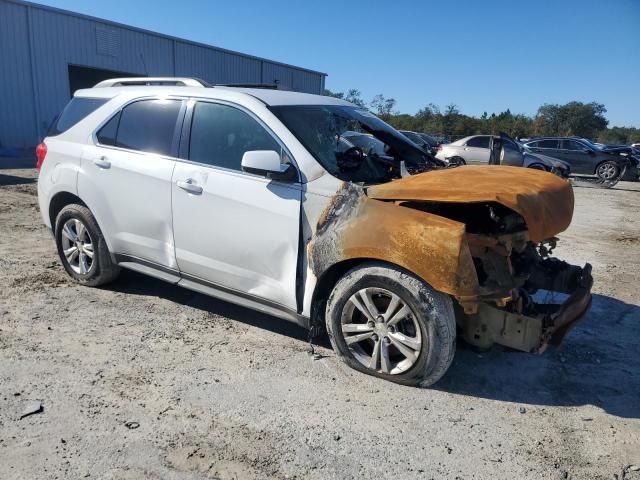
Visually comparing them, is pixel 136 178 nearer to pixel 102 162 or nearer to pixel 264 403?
pixel 102 162

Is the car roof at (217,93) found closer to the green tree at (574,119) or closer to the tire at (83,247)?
the tire at (83,247)

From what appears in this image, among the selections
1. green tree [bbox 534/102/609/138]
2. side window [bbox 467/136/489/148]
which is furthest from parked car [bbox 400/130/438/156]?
green tree [bbox 534/102/609/138]

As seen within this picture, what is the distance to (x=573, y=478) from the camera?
97.8 inches

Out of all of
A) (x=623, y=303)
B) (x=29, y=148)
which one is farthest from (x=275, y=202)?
(x=29, y=148)

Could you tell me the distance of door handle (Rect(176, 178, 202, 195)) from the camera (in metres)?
3.78

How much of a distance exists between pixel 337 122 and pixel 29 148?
67.2 feet

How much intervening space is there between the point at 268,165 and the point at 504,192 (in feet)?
4.85

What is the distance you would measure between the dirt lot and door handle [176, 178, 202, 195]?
112 cm

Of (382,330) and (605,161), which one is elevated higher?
(605,161)

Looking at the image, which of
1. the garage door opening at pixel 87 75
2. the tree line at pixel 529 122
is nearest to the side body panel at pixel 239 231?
the garage door opening at pixel 87 75

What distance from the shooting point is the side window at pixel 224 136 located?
3.68 meters

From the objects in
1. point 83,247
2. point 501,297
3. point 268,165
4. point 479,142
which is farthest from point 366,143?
point 479,142

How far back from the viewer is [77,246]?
4812 mm

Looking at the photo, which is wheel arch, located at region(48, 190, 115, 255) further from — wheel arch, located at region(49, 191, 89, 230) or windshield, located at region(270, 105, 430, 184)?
windshield, located at region(270, 105, 430, 184)
